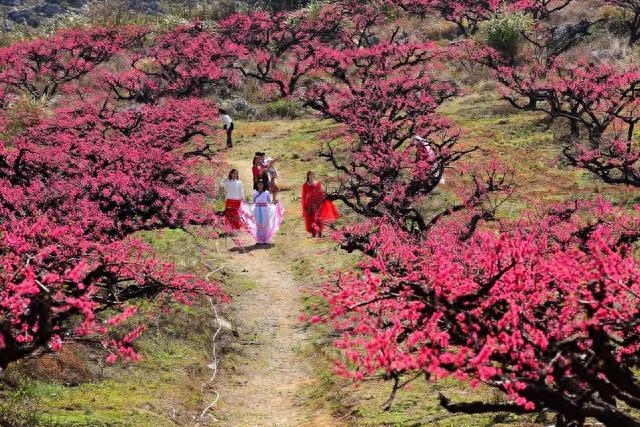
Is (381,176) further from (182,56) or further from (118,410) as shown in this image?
(182,56)

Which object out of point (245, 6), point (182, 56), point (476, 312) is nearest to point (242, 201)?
point (476, 312)

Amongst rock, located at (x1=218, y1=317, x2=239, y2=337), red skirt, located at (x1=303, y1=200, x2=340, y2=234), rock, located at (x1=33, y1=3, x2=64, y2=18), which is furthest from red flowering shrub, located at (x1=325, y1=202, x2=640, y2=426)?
rock, located at (x1=33, y1=3, x2=64, y2=18)

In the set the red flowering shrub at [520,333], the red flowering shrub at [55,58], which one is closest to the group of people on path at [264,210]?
the red flowering shrub at [520,333]

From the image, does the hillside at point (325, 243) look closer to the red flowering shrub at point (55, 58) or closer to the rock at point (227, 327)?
the rock at point (227, 327)

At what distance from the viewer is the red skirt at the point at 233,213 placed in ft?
66.5

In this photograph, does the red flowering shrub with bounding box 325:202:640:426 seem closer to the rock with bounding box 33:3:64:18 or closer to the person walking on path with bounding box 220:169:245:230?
the person walking on path with bounding box 220:169:245:230

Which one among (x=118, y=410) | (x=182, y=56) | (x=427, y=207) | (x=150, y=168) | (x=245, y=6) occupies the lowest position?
(x=118, y=410)

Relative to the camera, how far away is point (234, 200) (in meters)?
20.2

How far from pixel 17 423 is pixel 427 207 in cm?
1504

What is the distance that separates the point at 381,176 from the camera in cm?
1886

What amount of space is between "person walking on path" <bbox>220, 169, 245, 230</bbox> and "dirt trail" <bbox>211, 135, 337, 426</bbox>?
954mm

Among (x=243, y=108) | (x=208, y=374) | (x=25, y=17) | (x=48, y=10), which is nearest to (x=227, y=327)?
(x=208, y=374)

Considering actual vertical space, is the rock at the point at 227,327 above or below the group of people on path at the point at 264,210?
below

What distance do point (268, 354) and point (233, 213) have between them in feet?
23.1
